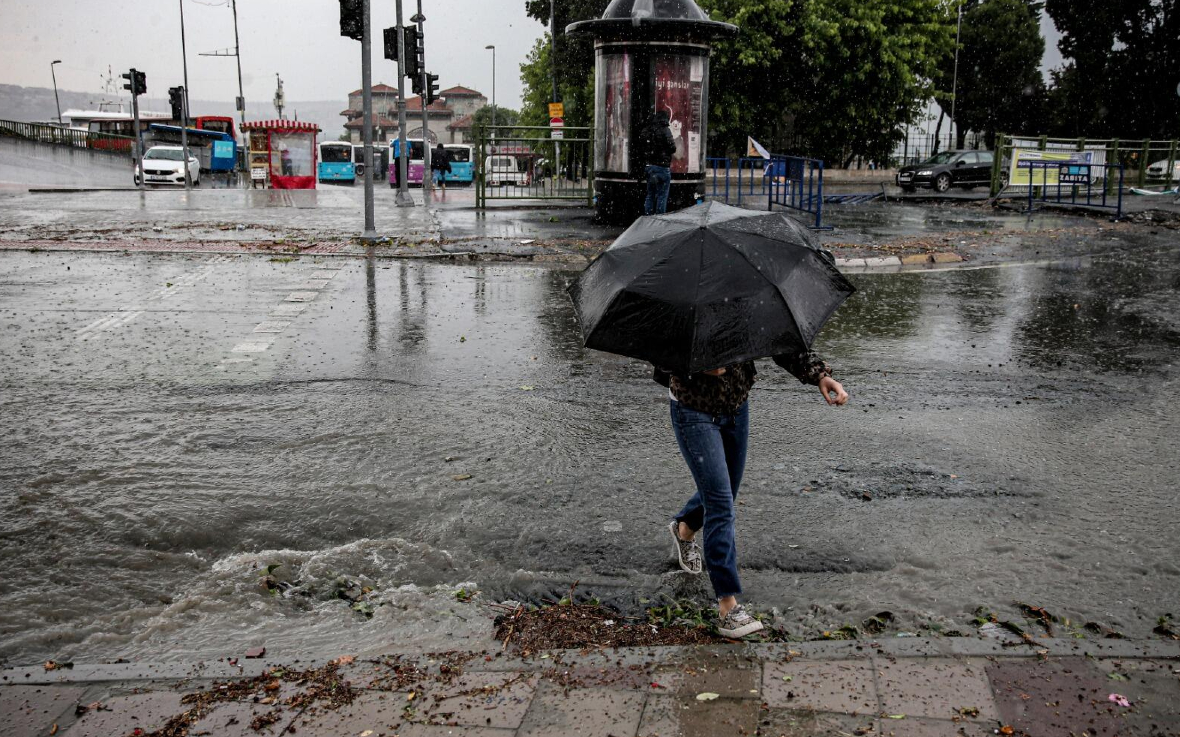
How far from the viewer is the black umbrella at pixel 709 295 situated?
11.9 feet

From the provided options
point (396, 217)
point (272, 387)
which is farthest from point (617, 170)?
point (272, 387)

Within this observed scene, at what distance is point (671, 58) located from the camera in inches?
669

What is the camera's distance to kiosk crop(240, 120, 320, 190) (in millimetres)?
37500

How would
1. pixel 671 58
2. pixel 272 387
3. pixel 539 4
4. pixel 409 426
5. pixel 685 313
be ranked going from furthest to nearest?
pixel 539 4, pixel 671 58, pixel 272 387, pixel 409 426, pixel 685 313

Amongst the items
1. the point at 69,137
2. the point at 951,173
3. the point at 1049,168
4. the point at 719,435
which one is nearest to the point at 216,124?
the point at 69,137

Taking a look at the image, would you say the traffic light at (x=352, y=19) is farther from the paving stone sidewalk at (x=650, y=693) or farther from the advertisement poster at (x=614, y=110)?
the paving stone sidewalk at (x=650, y=693)

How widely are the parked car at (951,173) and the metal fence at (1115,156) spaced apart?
10.7 ft

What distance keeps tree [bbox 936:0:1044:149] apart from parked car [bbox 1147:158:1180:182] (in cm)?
2623

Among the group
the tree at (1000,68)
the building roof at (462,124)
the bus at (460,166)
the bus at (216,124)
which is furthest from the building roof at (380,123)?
the tree at (1000,68)

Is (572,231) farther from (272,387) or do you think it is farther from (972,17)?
(972,17)

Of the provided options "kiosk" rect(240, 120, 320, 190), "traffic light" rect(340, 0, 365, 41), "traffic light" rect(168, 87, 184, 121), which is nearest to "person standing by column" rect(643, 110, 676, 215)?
"traffic light" rect(340, 0, 365, 41)

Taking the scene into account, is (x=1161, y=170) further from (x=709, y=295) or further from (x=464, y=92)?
(x=464, y=92)

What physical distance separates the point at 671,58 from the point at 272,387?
11.6m

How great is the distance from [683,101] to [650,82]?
66 centimetres
